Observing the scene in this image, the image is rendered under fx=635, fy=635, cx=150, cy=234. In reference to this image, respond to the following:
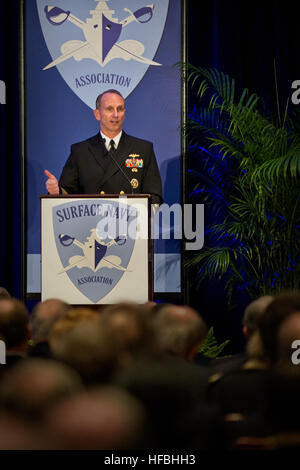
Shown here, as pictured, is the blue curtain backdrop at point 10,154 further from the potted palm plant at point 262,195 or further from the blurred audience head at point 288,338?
the blurred audience head at point 288,338

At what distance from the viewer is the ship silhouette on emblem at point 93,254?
4.25 m

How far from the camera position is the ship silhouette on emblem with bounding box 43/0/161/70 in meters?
5.77

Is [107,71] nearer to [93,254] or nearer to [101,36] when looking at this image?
[101,36]

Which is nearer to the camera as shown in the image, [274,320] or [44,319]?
[274,320]

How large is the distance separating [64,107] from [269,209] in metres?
2.18

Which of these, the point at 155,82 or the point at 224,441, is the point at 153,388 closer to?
the point at 224,441

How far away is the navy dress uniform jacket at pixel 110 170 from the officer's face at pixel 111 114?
98 mm

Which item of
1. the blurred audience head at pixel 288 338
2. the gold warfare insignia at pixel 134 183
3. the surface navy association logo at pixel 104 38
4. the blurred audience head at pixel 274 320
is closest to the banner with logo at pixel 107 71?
the surface navy association logo at pixel 104 38

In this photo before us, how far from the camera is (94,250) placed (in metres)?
4.26

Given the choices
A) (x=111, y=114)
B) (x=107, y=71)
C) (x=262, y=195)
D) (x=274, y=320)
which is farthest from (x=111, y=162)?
(x=274, y=320)

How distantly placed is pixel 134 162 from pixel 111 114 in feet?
1.58

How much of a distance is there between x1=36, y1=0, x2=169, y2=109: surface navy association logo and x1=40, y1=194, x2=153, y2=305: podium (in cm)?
196

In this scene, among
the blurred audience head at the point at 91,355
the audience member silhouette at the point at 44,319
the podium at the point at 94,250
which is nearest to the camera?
the blurred audience head at the point at 91,355

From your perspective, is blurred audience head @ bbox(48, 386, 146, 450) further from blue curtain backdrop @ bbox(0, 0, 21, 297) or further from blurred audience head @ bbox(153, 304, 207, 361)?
blue curtain backdrop @ bbox(0, 0, 21, 297)
